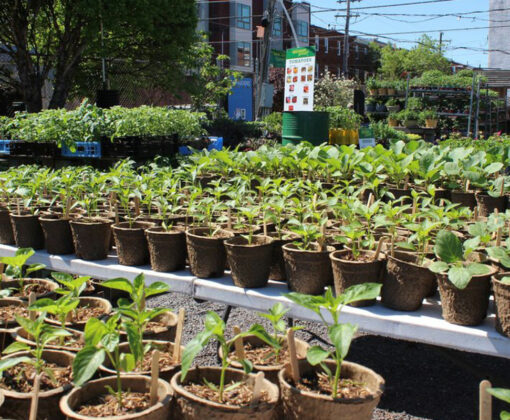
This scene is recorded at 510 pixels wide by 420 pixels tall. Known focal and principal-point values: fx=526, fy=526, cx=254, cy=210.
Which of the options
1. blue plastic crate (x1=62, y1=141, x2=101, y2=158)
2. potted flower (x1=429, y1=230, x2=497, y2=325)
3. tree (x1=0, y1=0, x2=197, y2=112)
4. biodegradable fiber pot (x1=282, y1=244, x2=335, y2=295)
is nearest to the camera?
potted flower (x1=429, y1=230, x2=497, y2=325)

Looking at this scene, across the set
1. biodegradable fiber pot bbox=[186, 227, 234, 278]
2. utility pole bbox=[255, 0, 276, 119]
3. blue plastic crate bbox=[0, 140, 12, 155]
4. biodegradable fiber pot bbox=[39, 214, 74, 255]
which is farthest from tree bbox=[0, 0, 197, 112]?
biodegradable fiber pot bbox=[186, 227, 234, 278]

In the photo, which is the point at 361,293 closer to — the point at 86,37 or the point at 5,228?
the point at 5,228

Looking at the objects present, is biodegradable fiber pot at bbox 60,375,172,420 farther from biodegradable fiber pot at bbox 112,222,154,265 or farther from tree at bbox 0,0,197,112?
tree at bbox 0,0,197,112

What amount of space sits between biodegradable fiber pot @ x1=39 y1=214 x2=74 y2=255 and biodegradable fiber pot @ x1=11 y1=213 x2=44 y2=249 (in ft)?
0.23

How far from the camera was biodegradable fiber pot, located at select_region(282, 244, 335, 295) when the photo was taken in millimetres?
2064

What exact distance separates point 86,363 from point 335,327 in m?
0.63

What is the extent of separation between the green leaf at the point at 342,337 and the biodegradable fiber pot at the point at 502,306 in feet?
2.21

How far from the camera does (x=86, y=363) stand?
1301mm

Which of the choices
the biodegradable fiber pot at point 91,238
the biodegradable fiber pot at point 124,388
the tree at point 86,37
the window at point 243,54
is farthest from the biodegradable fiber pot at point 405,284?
the window at point 243,54

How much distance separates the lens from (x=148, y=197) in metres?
2.73

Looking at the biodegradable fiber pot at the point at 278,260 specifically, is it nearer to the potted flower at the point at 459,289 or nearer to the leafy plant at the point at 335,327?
the potted flower at the point at 459,289

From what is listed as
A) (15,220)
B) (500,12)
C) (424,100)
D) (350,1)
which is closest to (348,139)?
(15,220)

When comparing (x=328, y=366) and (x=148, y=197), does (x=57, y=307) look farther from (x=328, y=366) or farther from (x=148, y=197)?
(x=148, y=197)

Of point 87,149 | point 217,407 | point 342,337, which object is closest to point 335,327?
point 342,337
